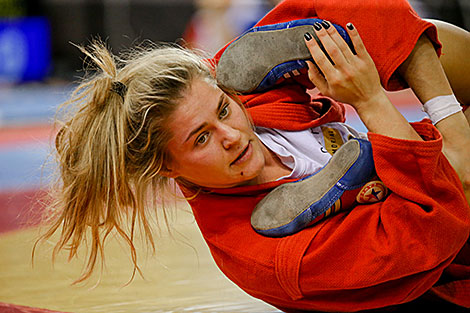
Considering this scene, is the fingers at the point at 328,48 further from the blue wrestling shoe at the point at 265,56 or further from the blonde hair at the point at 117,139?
the blonde hair at the point at 117,139

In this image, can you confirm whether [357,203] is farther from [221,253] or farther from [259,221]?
[221,253]

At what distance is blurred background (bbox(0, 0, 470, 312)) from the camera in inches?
91.6

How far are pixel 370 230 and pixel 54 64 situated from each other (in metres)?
7.40

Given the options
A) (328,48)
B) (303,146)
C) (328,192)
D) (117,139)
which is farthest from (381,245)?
(117,139)

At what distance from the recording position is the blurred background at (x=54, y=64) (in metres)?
2.33

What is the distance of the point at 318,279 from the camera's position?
1.46 metres

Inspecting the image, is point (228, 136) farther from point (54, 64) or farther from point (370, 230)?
point (54, 64)

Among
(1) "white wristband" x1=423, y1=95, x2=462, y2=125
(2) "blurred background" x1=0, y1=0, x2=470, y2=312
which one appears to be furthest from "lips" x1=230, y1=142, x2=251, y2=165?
(2) "blurred background" x1=0, y1=0, x2=470, y2=312

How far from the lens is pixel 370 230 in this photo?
4.79ft

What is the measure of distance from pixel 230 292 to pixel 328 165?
0.67 meters

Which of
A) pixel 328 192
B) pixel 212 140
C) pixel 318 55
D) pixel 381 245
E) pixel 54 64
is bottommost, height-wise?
pixel 54 64

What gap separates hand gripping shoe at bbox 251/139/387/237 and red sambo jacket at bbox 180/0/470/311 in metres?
0.03

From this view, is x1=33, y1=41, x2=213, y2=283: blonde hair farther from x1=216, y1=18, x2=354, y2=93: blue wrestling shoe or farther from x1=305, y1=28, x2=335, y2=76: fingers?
x1=305, y1=28, x2=335, y2=76: fingers

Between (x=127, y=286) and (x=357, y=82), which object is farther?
(x=127, y=286)
